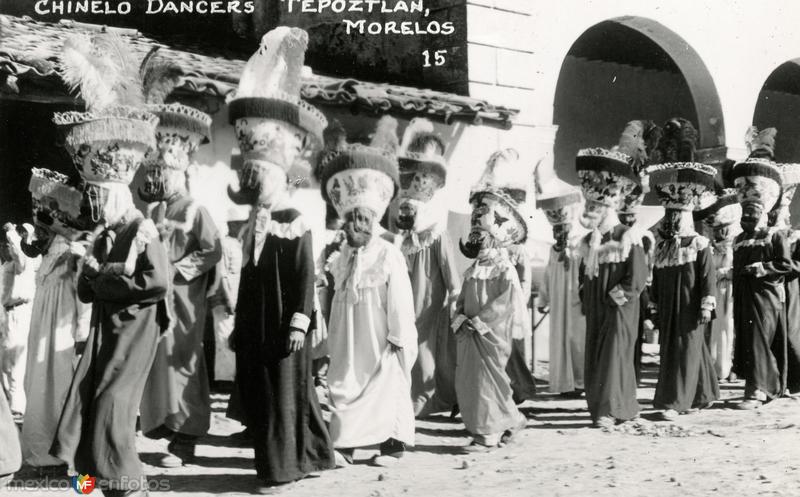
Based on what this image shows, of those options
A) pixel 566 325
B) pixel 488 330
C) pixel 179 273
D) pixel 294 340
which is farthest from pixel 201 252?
pixel 566 325

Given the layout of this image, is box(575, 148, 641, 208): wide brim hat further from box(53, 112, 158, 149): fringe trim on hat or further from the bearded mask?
box(53, 112, 158, 149): fringe trim on hat

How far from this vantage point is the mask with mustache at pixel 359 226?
616cm

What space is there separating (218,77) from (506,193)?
3.06 metres

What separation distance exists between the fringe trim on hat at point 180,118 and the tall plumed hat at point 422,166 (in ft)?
5.47

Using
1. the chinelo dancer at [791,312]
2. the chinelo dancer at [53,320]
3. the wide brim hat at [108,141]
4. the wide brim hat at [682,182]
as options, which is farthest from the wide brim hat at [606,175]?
the chinelo dancer at [53,320]

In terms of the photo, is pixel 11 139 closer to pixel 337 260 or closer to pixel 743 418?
pixel 337 260

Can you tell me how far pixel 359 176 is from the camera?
6.12 m

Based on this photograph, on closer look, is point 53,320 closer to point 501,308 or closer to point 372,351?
point 372,351

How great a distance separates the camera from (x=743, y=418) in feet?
26.1

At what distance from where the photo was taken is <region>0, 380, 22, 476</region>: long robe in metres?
4.24

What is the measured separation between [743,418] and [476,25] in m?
5.34

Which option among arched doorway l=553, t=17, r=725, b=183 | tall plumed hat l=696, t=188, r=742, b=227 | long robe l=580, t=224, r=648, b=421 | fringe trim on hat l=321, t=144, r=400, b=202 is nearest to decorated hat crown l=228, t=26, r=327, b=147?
fringe trim on hat l=321, t=144, r=400, b=202

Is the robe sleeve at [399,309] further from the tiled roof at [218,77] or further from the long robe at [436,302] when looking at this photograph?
the tiled roof at [218,77]

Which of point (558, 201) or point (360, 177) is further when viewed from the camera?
point (558, 201)
